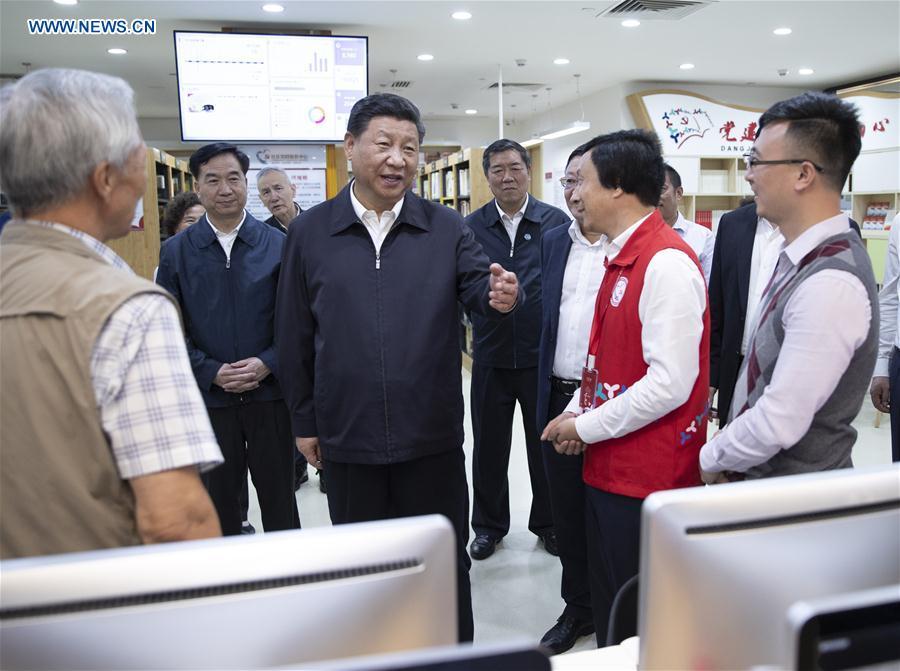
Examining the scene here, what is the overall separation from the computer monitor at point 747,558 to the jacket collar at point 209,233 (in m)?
2.11

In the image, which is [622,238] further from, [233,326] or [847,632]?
[233,326]

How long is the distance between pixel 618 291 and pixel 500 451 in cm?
166

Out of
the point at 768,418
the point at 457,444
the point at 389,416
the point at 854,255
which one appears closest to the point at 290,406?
the point at 389,416

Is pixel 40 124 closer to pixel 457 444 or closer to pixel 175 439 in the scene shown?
pixel 175 439

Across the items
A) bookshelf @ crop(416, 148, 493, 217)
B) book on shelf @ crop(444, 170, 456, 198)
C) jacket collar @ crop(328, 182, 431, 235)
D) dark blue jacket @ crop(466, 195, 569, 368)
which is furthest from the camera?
book on shelf @ crop(444, 170, 456, 198)

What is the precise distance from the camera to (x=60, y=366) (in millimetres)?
902

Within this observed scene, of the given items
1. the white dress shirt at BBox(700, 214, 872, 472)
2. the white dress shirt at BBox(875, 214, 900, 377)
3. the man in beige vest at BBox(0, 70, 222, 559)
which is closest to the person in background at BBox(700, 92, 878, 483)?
the white dress shirt at BBox(700, 214, 872, 472)

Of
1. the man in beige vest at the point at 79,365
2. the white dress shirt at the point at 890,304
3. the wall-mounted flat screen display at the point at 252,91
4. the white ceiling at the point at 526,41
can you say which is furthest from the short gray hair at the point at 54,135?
the white ceiling at the point at 526,41

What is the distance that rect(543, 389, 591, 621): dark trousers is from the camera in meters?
2.38

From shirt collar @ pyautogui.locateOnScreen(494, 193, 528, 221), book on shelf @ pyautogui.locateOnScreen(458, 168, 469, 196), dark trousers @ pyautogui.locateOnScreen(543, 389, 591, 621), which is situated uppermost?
book on shelf @ pyautogui.locateOnScreen(458, 168, 469, 196)

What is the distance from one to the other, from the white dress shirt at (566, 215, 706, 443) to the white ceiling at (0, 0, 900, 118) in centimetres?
531

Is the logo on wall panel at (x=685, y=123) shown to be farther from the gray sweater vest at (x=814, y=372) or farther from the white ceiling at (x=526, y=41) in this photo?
the gray sweater vest at (x=814, y=372)

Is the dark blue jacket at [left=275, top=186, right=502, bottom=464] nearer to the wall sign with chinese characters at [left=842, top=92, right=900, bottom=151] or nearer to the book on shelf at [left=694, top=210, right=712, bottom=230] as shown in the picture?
the wall sign with chinese characters at [left=842, top=92, right=900, bottom=151]

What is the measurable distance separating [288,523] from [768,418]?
6.26ft
